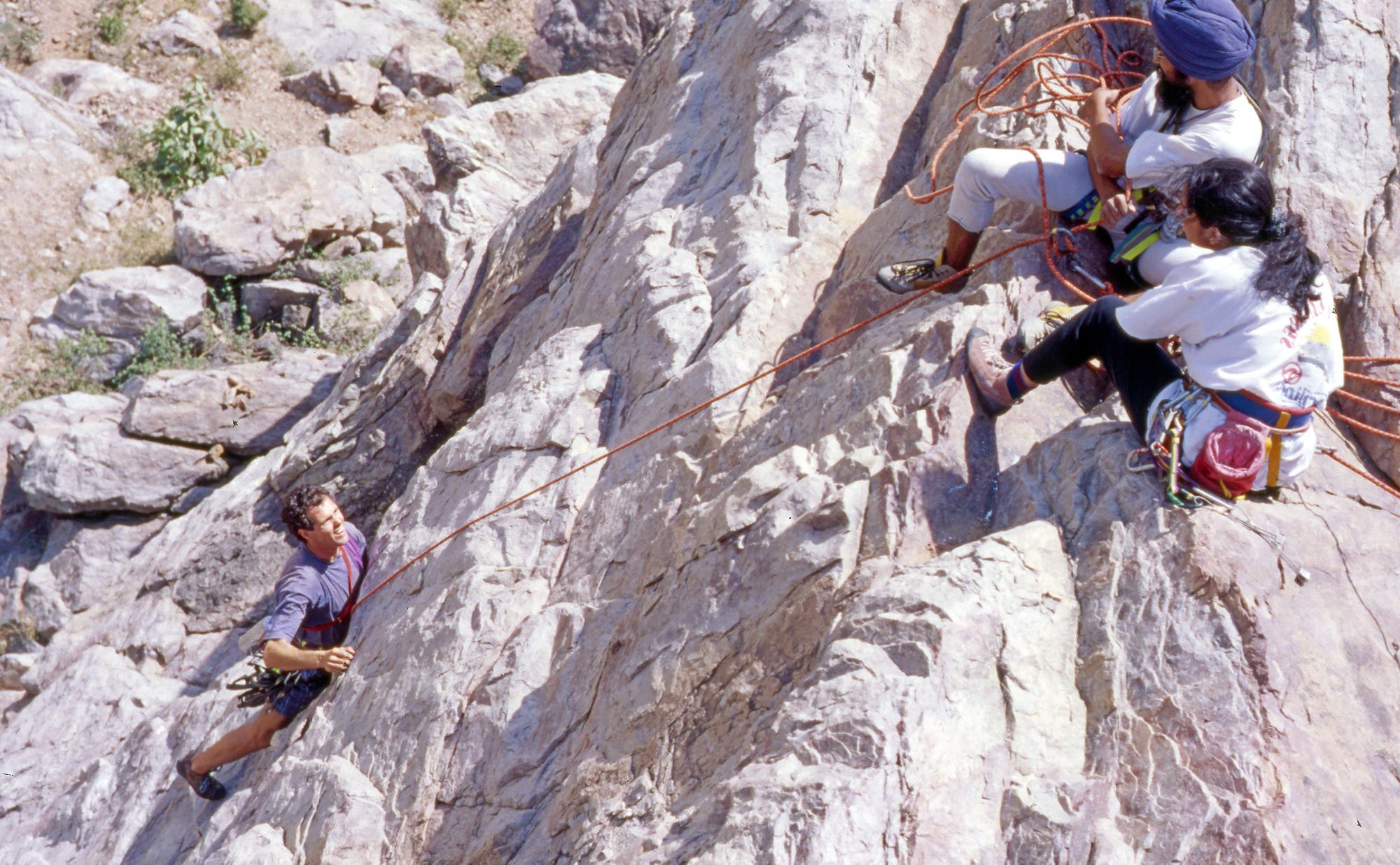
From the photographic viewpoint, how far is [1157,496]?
13.9 feet

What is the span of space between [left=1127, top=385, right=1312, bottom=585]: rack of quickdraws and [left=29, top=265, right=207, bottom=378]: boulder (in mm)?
13814

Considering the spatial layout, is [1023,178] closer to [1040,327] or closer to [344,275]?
[1040,327]

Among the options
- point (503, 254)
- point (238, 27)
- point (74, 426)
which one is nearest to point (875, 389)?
point (503, 254)

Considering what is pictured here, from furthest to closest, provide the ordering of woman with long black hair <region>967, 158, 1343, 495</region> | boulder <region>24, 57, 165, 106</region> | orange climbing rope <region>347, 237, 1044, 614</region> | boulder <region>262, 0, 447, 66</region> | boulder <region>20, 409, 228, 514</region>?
boulder <region>262, 0, 447, 66</region> → boulder <region>24, 57, 165, 106</region> → boulder <region>20, 409, 228, 514</region> → orange climbing rope <region>347, 237, 1044, 614</region> → woman with long black hair <region>967, 158, 1343, 495</region>

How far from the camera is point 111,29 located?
63.0ft

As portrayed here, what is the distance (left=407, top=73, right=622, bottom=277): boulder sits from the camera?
14.1 m

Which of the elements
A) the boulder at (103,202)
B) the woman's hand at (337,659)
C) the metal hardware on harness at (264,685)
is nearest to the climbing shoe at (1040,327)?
the woman's hand at (337,659)

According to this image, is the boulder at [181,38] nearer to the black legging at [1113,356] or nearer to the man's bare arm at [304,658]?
the man's bare arm at [304,658]

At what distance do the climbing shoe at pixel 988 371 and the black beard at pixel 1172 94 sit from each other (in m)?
1.28

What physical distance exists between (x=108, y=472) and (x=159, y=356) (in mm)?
3066

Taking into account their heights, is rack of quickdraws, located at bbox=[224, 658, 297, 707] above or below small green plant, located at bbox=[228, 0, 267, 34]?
below

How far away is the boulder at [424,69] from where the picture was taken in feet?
63.4

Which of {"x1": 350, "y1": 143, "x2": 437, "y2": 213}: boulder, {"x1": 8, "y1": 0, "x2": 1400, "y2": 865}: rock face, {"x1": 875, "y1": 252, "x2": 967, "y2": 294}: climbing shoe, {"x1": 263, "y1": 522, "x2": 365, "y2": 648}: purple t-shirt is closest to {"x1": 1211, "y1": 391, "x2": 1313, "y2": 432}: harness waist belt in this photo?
{"x1": 8, "y1": 0, "x2": 1400, "y2": 865}: rock face

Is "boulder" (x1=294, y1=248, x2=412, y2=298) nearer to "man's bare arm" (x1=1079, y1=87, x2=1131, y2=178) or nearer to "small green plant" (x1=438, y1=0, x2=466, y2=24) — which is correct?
"small green plant" (x1=438, y1=0, x2=466, y2=24)
